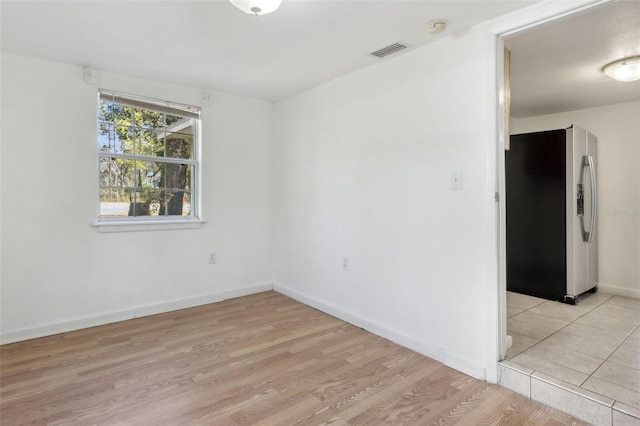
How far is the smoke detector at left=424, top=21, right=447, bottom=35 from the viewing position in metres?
2.17

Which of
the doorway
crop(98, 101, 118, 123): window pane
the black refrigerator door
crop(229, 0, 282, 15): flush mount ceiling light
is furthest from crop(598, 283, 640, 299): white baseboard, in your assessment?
crop(98, 101, 118, 123): window pane

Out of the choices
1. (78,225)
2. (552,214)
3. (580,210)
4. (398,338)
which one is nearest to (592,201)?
(580,210)

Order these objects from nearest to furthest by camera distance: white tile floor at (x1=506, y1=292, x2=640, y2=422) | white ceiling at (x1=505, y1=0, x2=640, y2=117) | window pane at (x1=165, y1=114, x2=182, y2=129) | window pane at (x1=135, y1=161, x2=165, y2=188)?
white tile floor at (x1=506, y1=292, x2=640, y2=422) < white ceiling at (x1=505, y1=0, x2=640, y2=117) < window pane at (x1=135, y1=161, x2=165, y2=188) < window pane at (x1=165, y1=114, x2=182, y2=129)

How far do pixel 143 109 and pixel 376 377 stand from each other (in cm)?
315

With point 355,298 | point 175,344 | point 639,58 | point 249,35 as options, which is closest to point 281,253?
point 355,298

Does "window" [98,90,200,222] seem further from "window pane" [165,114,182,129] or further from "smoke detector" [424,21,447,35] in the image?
"smoke detector" [424,21,447,35]

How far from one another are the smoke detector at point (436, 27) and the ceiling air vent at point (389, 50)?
0.95 feet

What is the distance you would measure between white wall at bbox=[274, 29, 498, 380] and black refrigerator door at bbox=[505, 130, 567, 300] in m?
1.85

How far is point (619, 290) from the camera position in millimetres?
3844

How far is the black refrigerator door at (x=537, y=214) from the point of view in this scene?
346 centimetres

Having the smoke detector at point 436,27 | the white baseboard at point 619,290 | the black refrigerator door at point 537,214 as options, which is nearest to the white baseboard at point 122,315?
the black refrigerator door at point 537,214

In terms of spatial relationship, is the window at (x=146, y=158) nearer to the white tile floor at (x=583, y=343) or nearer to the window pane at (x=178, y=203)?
the window pane at (x=178, y=203)

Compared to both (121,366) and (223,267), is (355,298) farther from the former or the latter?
(121,366)

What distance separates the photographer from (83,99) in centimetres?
301
